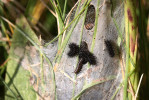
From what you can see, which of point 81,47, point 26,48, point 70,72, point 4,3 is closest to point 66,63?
point 70,72

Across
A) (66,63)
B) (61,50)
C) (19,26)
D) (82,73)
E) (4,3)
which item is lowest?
(82,73)

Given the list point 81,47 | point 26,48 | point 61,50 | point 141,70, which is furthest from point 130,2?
point 26,48

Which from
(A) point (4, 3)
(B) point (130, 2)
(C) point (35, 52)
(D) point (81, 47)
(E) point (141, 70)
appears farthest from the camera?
(E) point (141, 70)

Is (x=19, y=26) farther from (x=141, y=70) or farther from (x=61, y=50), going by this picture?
(x=141, y=70)

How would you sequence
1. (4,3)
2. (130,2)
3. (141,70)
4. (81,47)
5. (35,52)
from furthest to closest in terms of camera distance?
(141,70) → (4,3) → (35,52) → (81,47) → (130,2)

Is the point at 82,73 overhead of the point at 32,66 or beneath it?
beneath

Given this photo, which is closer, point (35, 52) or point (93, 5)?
point (93, 5)
